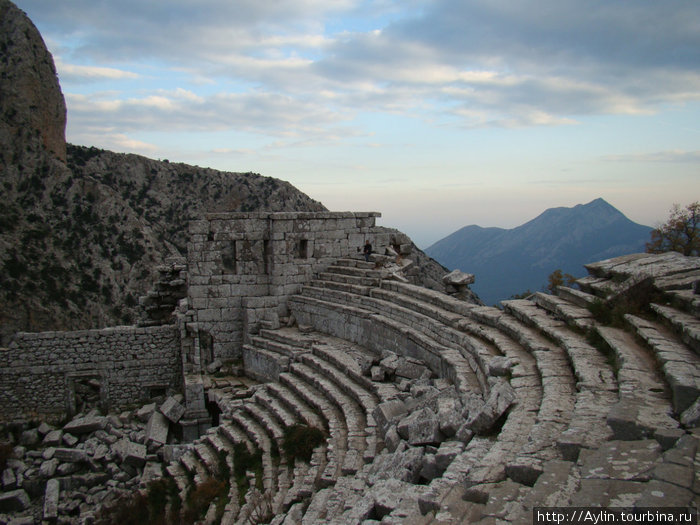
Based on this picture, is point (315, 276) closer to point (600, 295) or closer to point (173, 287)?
point (173, 287)

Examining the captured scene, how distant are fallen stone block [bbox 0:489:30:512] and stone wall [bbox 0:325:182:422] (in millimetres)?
3096

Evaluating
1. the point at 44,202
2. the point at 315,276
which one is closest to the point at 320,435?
the point at 315,276

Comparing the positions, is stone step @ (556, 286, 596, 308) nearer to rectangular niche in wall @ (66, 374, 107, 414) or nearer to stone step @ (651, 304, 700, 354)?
stone step @ (651, 304, 700, 354)

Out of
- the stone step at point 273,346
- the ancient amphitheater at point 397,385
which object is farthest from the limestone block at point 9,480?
the stone step at point 273,346

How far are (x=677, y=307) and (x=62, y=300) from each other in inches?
1298

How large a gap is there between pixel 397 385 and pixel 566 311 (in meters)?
2.89

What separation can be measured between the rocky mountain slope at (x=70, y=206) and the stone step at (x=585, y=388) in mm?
28398

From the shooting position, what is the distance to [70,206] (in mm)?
38312

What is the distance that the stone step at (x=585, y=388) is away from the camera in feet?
14.7

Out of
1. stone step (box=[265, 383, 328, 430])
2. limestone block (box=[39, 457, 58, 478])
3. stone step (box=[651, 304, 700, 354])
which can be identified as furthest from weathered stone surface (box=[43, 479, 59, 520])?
stone step (box=[651, 304, 700, 354])

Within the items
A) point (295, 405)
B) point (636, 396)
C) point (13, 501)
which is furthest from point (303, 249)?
point (636, 396)

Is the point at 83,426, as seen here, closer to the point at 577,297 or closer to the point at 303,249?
the point at 303,249

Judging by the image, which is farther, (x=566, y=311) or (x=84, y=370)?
(x=84, y=370)

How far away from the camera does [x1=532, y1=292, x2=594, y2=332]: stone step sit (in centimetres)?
757
